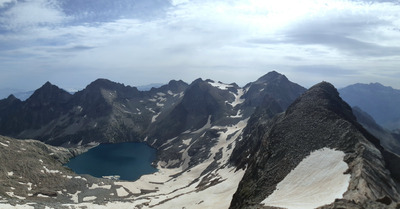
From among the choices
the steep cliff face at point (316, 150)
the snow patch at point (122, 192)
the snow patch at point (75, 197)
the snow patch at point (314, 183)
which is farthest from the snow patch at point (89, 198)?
the snow patch at point (314, 183)

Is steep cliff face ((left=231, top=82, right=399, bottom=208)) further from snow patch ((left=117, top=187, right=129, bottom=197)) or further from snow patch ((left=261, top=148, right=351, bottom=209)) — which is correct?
snow patch ((left=117, top=187, right=129, bottom=197))

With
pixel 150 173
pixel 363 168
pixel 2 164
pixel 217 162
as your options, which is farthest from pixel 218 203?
pixel 150 173

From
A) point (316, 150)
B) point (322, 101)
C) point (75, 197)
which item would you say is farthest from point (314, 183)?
point (75, 197)

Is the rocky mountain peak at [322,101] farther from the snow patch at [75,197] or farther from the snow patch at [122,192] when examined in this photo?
the snow patch at [75,197]

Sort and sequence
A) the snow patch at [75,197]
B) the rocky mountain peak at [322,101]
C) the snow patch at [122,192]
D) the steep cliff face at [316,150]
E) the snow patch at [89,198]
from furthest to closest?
the snow patch at [122,192], the snow patch at [89,198], the snow patch at [75,197], the rocky mountain peak at [322,101], the steep cliff face at [316,150]

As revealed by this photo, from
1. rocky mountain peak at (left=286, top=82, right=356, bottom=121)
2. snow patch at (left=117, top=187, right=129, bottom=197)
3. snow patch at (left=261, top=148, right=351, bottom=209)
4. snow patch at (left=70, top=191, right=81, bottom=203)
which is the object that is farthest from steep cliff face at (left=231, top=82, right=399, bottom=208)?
snow patch at (left=117, top=187, right=129, bottom=197)

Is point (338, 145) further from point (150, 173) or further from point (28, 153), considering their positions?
point (150, 173)

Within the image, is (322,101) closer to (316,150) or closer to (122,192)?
(316,150)
